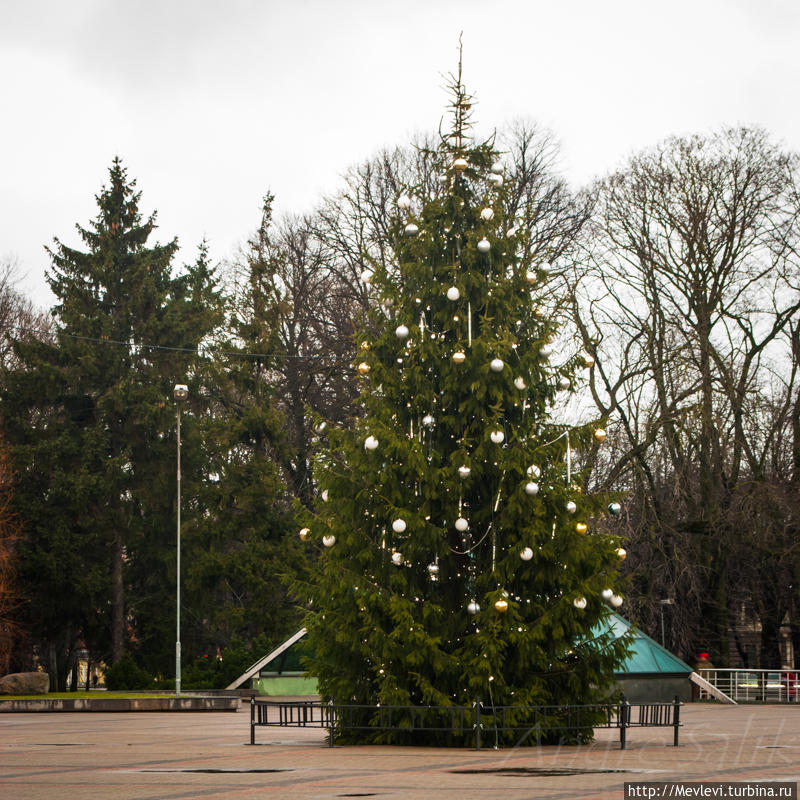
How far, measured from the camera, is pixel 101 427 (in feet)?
165

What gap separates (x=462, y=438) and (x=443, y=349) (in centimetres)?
131

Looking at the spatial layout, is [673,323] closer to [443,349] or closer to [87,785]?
[443,349]

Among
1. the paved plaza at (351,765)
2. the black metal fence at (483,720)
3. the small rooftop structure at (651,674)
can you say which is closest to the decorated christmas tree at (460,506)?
the black metal fence at (483,720)

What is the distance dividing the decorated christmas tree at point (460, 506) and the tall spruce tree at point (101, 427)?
106 ft

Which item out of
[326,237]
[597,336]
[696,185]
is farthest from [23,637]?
[696,185]

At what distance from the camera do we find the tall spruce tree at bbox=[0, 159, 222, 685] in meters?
48.8

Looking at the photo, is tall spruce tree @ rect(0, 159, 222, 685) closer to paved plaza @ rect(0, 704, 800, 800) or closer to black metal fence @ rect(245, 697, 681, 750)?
paved plaza @ rect(0, 704, 800, 800)

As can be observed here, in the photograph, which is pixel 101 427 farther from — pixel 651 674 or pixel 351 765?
pixel 351 765

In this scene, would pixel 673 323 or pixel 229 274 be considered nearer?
pixel 673 323

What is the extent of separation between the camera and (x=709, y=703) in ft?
118

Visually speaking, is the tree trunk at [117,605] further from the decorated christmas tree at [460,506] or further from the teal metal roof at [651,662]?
the decorated christmas tree at [460,506]

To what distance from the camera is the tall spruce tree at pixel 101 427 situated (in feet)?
160

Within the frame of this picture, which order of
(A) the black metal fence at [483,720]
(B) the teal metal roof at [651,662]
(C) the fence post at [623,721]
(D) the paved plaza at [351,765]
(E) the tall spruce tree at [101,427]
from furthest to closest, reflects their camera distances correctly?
(E) the tall spruce tree at [101,427] < (B) the teal metal roof at [651,662] < (C) the fence post at [623,721] < (A) the black metal fence at [483,720] < (D) the paved plaza at [351,765]

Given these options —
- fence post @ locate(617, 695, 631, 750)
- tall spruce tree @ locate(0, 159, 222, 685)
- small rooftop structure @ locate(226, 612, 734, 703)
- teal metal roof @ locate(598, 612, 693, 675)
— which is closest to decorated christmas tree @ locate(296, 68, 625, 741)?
fence post @ locate(617, 695, 631, 750)
